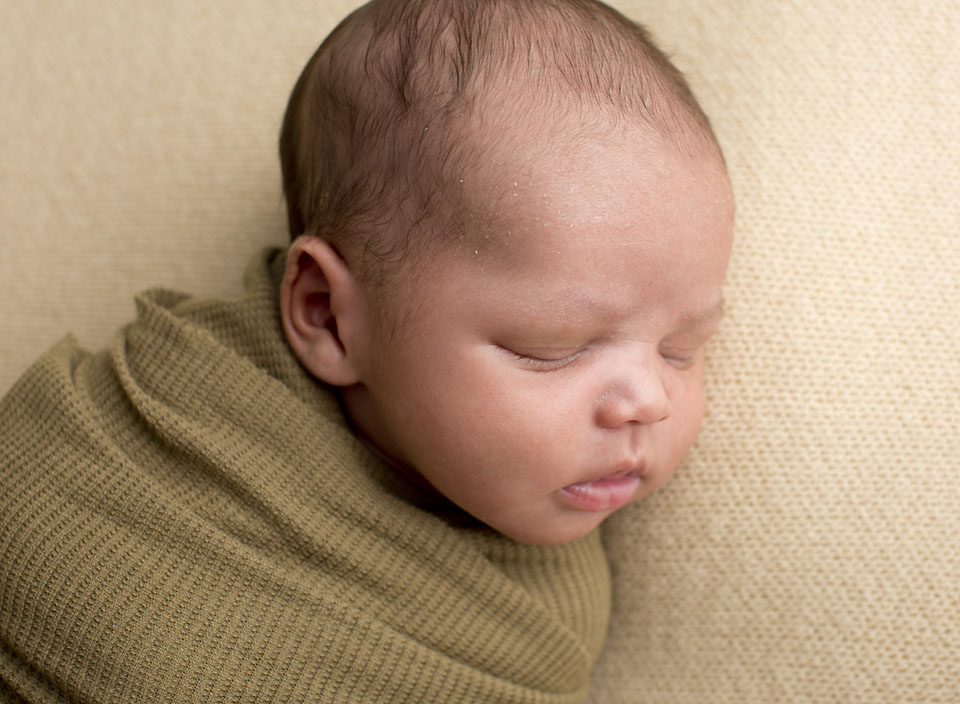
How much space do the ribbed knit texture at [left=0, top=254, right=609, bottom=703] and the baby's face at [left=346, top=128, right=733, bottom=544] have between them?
12 cm

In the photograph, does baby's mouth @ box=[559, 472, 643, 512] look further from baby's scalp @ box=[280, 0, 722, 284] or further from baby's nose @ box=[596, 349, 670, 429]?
baby's scalp @ box=[280, 0, 722, 284]

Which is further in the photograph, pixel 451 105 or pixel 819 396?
pixel 819 396

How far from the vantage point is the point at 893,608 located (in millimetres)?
1037

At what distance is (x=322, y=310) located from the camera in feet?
3.44

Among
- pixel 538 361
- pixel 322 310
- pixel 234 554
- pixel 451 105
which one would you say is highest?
pixel 451 105

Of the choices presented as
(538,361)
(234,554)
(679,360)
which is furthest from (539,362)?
(234,554)

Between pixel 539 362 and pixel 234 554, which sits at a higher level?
pixel 539 362

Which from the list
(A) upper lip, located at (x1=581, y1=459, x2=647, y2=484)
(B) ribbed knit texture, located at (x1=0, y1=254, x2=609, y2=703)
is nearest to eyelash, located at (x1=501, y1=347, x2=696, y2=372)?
(A) upper lip, located at (x1=581, y1=459, x2=647, y2=484)

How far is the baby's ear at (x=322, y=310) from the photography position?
986 millimetres

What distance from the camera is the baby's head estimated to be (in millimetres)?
892

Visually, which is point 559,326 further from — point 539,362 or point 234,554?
point 234,554

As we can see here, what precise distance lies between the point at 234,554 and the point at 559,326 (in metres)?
0.41

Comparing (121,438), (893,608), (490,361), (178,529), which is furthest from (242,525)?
(893,608)

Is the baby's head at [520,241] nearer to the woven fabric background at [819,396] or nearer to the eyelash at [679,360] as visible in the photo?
the eyelash at [679,360]
